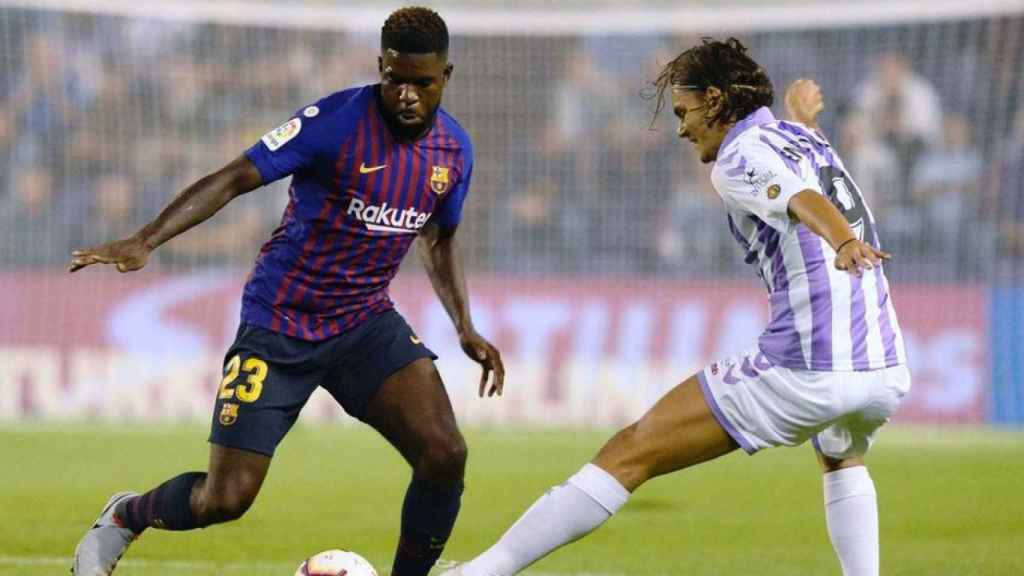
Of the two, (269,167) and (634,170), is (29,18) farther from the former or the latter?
(269,167)

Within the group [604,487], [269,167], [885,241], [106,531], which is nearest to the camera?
[604,487]

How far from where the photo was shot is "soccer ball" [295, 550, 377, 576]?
6449mm

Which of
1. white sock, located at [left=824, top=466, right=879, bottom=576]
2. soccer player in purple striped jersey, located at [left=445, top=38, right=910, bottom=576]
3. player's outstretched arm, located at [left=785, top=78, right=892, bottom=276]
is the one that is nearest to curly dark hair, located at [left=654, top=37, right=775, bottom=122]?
soccer player in purple striped jersey, located at [left=445, top=38, right=910, bottom=576]

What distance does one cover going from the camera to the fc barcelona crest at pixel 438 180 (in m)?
6.93

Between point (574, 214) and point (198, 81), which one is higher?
point (198, 81)

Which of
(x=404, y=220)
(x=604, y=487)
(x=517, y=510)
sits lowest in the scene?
(x=517, y=510)

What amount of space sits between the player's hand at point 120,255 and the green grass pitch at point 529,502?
8.01 ft

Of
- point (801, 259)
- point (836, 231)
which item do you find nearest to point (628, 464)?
point (801, 259)

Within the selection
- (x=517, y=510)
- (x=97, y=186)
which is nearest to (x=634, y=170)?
(x=97, y=186)

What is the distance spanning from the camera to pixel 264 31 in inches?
770

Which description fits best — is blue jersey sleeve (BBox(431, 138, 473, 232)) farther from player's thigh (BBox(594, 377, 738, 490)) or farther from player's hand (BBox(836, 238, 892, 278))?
player's hand (BBox(836, 238, 892, 278))

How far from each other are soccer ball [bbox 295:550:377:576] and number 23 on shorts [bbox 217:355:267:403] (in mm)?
686

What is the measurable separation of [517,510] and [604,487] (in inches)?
215

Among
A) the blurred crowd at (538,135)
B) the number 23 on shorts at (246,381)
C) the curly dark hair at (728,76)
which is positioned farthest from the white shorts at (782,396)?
the blurred crowd at (538,135)
